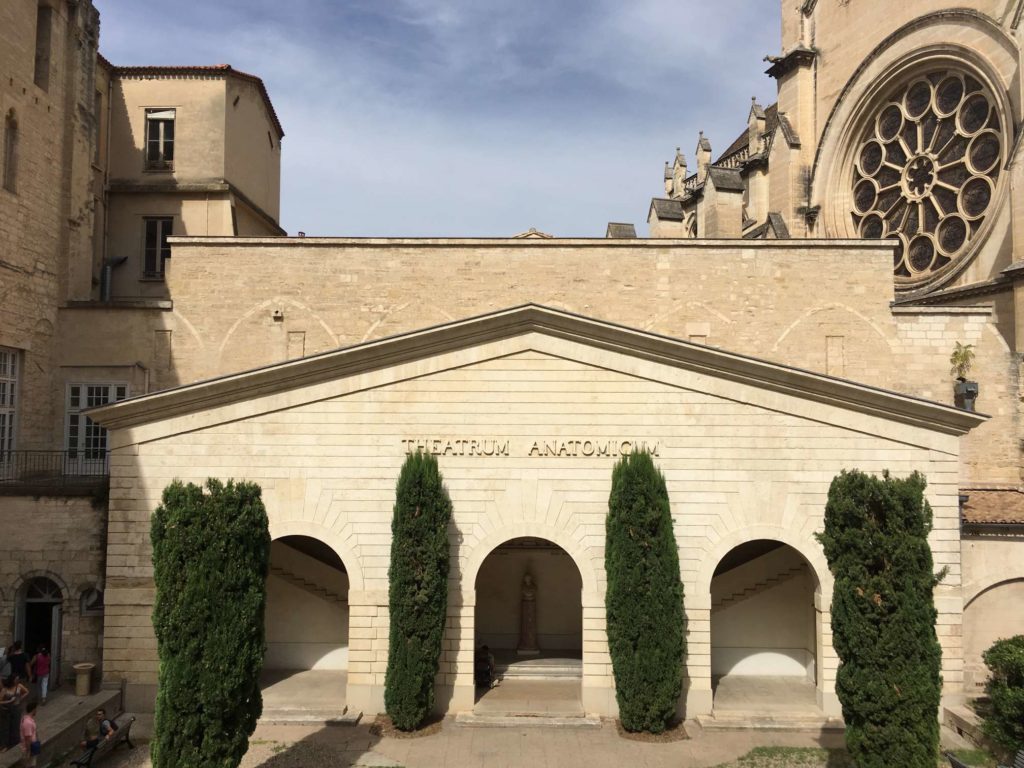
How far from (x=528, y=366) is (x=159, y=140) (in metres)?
16.7

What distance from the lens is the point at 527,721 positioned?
15.2m

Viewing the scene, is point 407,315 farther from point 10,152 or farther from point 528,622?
point 10,152

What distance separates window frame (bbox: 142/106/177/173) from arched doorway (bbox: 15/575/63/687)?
1398cm

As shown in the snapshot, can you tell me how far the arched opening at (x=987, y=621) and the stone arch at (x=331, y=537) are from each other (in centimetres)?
1212

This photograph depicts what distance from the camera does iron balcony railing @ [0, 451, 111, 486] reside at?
19.5 m

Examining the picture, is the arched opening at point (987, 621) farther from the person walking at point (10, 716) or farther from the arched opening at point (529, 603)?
the person walking at point (10, 716)

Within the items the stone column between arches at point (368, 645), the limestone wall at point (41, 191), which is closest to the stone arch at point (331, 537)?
the stone column between arches at point (368, 645)

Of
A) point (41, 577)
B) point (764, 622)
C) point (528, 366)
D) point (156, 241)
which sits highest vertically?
point (156, 241)

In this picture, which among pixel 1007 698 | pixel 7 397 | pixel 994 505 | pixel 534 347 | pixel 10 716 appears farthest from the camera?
pixel 7 397

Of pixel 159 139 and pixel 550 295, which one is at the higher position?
pixel 159 139

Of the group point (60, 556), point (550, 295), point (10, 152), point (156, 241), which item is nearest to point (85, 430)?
point (60, 556)

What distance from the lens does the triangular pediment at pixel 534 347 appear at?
51.2ft

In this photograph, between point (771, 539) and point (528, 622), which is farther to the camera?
point (528, 622)

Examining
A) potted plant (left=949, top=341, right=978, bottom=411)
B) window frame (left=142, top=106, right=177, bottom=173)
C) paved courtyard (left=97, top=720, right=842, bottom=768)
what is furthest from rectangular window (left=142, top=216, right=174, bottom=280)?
potted plant (left=949, top=341, right=978, bottom=411)
